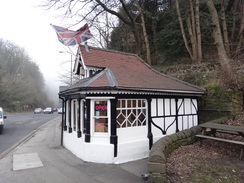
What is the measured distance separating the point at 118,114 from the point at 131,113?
22.7 inches

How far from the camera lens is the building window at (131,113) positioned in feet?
22.4

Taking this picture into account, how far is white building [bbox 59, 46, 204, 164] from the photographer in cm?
634

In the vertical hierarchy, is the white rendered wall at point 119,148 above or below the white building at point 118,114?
below

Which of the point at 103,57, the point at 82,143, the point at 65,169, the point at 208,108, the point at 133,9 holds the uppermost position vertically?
the point at 133,9

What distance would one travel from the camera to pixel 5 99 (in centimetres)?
4159

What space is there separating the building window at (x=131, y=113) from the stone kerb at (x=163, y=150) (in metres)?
1.33

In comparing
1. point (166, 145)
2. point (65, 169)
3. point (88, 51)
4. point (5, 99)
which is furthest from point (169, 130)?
point (5, 99)

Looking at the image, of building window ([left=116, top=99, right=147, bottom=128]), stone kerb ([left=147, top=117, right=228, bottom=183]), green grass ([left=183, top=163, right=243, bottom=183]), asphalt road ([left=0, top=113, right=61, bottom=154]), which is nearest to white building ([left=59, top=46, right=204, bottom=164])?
building window ([left=116, top=99, right=147, bottom=128])

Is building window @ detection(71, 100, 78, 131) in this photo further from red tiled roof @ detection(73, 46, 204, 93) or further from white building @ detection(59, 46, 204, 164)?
red tiled roof @ detection(73, 46, 204, 93)

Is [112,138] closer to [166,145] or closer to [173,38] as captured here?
[166,145]

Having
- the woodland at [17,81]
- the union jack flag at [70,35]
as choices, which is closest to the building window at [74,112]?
the union jack flag at [70,35]

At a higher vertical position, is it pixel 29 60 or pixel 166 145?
pixel 29 60

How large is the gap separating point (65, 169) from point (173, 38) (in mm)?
A: 15164

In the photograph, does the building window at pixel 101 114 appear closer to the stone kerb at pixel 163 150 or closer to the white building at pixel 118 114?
the white building at pixel 118 114
